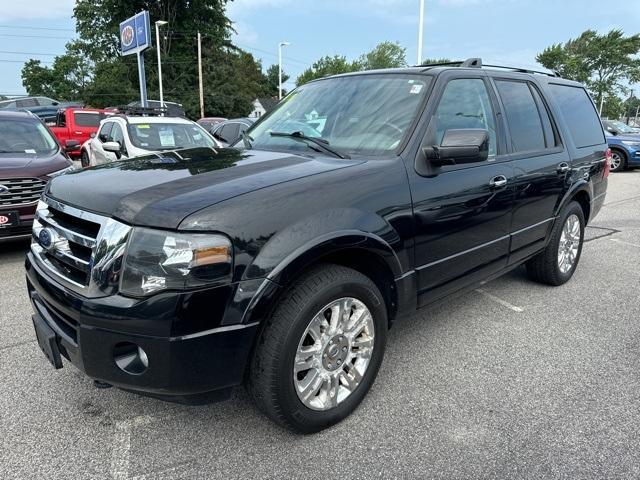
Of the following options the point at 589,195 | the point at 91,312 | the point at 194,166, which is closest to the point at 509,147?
the point at 589,195

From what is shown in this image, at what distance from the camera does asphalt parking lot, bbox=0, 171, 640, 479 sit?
86.5 inches

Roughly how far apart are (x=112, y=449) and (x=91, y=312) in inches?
30.6

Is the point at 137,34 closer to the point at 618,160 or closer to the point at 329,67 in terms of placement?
the point at 618,160

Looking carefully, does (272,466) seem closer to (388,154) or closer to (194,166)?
(194,166)

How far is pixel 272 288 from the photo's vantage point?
2.03 metres

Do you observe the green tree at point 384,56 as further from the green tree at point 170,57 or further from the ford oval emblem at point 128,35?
the ford oval emblem at point 128,35

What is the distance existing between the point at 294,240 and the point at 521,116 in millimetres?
2537

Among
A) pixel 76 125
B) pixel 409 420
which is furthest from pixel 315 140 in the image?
pixel 76 125

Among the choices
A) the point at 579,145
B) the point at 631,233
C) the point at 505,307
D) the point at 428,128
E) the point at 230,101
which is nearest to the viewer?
the point at 428,128

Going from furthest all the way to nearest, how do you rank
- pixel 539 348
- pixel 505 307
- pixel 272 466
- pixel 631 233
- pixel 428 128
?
pixel 631 233 < pixel 505 307 < pixel 539 348 < pixel 428 128 < pixel 272 466

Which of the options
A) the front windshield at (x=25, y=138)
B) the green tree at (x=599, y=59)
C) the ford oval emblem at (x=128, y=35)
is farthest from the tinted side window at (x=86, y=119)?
the green tree at (x=599, y=59)

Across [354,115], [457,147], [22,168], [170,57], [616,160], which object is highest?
[170,57]

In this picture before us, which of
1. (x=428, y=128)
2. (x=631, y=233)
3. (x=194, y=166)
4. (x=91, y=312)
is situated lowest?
(x=631, y=233)

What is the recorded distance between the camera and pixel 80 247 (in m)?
2.19
